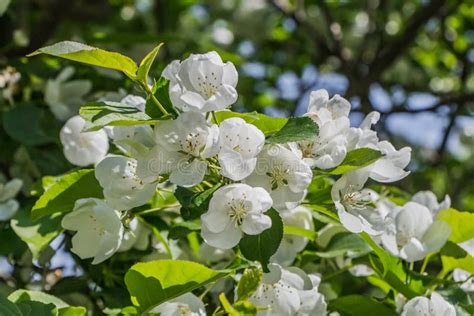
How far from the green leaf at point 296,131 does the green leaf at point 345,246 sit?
441mm

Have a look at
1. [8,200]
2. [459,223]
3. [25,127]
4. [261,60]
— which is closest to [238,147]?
[459,223]

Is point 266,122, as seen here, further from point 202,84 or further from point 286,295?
point 286,295

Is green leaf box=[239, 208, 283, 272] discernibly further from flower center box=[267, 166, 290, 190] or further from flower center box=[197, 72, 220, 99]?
flower center box=[197, 72, 220, 99]

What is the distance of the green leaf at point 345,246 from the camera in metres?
1.69

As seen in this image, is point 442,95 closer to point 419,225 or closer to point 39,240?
point 419,225

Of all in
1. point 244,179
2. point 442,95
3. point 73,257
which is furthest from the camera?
point 442,95

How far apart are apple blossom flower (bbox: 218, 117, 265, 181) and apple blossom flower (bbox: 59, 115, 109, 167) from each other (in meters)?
0.53

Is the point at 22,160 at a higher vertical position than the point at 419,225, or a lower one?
lower

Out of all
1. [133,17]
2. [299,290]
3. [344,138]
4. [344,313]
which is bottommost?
[133,17]

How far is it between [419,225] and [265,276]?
38cm

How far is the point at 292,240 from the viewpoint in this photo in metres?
1.66

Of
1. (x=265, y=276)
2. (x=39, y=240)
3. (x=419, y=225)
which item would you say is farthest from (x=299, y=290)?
(x=39, y=240)

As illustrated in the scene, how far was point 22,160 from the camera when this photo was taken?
2.18m

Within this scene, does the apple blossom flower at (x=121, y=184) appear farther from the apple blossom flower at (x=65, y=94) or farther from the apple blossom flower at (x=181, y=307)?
the apple blossom flower at (x=65, y=94)
